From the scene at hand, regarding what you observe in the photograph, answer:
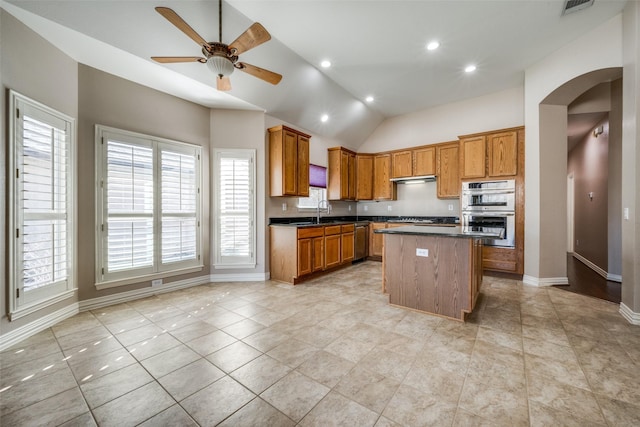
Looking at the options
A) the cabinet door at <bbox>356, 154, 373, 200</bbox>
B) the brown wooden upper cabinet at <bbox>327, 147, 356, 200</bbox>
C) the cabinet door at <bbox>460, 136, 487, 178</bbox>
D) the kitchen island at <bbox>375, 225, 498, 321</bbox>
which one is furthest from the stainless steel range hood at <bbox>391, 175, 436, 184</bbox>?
the kitchen island at <bbox>375, 225, 498, 321</bbox>

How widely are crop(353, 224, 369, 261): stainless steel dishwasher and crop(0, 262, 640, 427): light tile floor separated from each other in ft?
8.58

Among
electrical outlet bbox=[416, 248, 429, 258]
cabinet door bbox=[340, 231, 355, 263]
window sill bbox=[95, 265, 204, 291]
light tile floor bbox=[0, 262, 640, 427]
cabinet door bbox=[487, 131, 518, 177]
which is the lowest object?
light tile floor bbox=[0, 262, 640, 427]

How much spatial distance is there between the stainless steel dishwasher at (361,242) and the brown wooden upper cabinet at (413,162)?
1.47m

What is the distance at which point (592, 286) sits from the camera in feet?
12.8

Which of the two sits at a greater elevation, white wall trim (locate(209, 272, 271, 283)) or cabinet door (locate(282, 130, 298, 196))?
cabinet door (locate(282, 130, 298, 196))

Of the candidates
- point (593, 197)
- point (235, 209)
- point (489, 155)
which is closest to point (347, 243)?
point (235, 209)

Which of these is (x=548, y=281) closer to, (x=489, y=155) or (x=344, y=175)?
(x=489, y=155)

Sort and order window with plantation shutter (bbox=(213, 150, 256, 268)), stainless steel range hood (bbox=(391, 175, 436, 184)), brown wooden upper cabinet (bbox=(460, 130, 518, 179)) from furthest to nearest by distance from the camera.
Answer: stainless steel range hood (bbox=(391, 175, 436, 184))
brown wooden upper cabinet (bbox=(460, 130, 518, 179))
window with plantation shutter (bbox=(213, 150, 256, 268))

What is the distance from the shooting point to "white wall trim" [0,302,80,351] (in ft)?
7.31

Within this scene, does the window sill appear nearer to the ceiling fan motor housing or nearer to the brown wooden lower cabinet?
the brown wooden lower cabinet

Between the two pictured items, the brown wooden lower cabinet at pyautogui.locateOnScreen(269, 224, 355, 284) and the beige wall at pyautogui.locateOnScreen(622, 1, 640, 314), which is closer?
the beige wall at pyautogui.locateOnScreen(622, 1, 640, 314)

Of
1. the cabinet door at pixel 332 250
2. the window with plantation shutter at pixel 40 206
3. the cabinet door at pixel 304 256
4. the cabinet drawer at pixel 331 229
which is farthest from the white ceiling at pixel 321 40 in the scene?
the cabinet door at pixel 332 250

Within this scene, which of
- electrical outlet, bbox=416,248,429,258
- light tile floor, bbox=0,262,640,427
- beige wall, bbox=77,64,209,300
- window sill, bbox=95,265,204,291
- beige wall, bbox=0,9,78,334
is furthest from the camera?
window sill, bbox=95,265,204,291

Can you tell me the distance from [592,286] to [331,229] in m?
4.18
